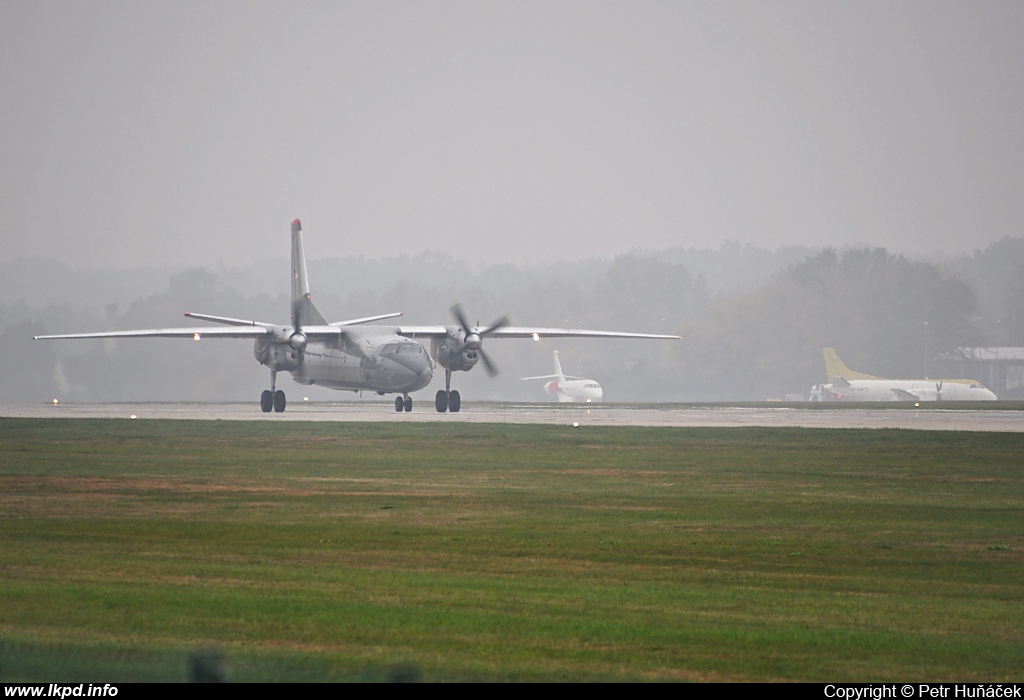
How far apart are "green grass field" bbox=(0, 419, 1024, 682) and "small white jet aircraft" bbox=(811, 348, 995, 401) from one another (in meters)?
73.1

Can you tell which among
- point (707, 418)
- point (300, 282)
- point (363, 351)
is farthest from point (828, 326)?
point (707, 418)

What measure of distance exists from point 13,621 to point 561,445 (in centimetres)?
2505

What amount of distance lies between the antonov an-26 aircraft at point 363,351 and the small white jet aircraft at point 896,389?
49.8m

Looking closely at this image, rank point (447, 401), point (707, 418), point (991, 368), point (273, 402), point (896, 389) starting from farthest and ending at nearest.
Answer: point (991, 368) < point (896, 389) < point (273, 402) < point (447, 401) < point (707, 418)

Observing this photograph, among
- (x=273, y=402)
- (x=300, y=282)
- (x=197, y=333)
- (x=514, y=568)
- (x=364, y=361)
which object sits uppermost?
(x=300, y=282)

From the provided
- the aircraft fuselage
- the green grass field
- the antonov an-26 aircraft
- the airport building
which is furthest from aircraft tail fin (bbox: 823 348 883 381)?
the green grass field

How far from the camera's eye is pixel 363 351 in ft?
193

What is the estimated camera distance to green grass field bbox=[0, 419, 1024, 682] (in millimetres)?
10891

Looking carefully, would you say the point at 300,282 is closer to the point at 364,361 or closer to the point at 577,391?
the point at 364,361

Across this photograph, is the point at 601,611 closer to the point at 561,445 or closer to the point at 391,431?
the point at 561,445

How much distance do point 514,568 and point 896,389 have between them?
93.0m

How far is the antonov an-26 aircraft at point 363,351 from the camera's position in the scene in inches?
2286

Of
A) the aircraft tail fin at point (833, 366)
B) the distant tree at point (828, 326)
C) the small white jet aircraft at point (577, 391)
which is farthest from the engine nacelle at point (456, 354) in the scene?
the distant tree at point (828, 326)
